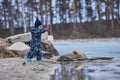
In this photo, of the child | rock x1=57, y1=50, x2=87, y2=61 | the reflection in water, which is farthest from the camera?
rock x1=57, y1=50, x2=87, y2=61

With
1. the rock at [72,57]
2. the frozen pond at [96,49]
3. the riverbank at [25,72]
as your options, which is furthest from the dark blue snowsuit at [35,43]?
the frozen pond at [96,49]

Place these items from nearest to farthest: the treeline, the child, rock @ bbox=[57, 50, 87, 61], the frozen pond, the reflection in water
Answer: the reflection in water < the child < rock @ bbox=[57, 50, 87, 61] < the frozen pond < the treeline

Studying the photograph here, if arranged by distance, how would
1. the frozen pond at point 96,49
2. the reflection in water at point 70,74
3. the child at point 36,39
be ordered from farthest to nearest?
the frozen pond at point 96,49, the child at point 36,39, the reflection in water at point 70,74

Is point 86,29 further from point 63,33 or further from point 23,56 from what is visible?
point 23,56

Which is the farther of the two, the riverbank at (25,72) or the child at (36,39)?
the child at (36,39)

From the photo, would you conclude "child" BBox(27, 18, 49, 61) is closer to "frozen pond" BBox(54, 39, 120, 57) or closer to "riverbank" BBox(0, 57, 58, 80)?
"riverbank" BBox(0, 57, 58, 80)

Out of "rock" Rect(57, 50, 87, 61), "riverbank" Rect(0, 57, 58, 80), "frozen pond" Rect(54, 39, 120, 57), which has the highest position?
"riverbank" Rect(0, 57, 58, 80)

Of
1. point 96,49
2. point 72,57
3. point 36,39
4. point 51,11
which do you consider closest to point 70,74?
point 36,39

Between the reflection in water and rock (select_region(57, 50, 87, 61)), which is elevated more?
the reflection in water

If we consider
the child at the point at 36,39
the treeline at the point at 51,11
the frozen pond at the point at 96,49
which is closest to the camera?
the child at the point at 36,39

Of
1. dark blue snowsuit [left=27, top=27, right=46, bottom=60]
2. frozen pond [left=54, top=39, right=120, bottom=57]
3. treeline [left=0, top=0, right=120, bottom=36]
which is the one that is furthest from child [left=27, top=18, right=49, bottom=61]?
treeline [left=0, top=0, right=120, bottom=36]

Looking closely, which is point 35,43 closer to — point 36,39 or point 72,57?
point 36,39

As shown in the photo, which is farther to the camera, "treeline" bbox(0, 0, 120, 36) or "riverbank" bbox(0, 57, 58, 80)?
"treeline" bbox(0, 0, 120, 36)

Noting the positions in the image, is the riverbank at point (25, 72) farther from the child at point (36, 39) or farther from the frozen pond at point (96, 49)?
the frozen pond at point (96, 49)
